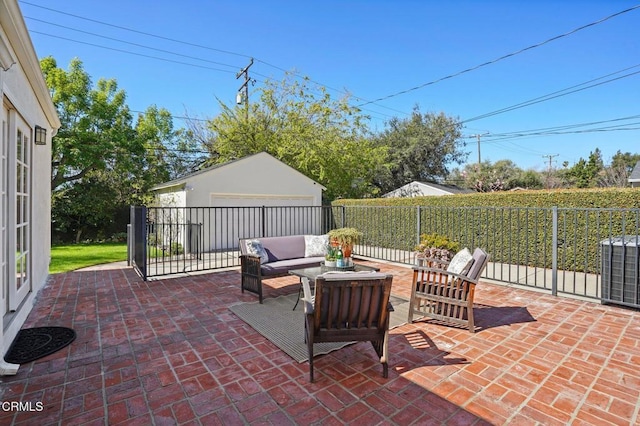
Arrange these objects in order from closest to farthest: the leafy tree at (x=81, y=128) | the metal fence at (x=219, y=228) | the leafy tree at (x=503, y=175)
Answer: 1. the metal fence at (x=219, y=228)
2. the leafy tree at (x=81, y=128)
3. the leafy tree at (x=503, y=175)

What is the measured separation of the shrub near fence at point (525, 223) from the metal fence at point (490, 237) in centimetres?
2

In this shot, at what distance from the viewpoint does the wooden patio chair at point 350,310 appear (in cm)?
273

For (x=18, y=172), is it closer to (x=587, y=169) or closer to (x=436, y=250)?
(x=436, y=250)

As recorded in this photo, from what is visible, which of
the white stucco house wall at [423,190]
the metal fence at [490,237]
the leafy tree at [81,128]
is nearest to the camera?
the metal fence at [490,237]

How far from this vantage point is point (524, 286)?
589 cm

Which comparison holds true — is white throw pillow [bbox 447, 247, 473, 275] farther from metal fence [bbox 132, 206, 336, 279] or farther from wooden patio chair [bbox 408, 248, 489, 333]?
metal fence [bbox 132, 206, 336, 279]

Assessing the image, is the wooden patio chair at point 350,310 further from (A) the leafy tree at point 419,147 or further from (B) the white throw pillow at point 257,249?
(A) the leafy tree at point 419,147

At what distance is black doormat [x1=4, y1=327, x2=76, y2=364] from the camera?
123 inches

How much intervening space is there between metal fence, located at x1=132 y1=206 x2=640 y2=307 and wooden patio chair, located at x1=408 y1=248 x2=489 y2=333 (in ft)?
6.71

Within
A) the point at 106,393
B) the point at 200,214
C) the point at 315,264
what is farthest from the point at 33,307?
the point at 200,214

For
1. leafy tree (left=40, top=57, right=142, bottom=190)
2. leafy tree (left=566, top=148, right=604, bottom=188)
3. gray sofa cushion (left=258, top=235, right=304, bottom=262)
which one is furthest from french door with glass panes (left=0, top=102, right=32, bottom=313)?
leafy tree (left=566, top=148, right=604, bottom=188)

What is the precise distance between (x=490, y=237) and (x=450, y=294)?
19.2 ft

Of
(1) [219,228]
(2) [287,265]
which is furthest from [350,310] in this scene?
(1) [219,228]

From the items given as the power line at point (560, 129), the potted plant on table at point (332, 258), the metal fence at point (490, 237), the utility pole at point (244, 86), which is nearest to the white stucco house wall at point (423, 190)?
the power line at point (560, 129)
